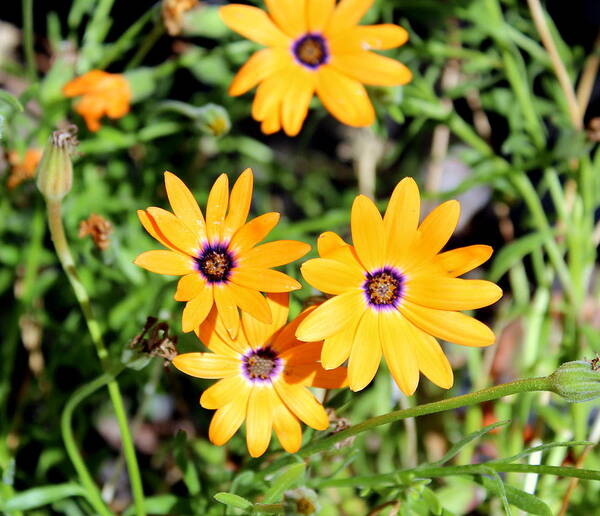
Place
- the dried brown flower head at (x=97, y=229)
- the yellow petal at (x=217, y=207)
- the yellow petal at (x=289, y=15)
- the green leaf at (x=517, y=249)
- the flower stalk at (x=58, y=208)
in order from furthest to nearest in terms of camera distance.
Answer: the green leaf at (x=517, y=249)
the yellow petal at (x=289, y=15)
the dried brown flower head at (x=97, y=229)
the flower stalk at (x=58, y=208)
the yellow petal at (x=217, y=207)

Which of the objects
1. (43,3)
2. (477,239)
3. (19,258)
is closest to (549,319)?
(477,239)

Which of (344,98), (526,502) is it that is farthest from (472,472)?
(344,98)

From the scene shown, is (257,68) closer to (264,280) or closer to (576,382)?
(264,280)

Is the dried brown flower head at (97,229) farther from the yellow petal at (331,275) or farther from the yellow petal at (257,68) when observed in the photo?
the yellow petal at (331,275)

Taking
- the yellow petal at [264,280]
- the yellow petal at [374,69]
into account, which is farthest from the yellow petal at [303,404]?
the yellow petal at [374,69]

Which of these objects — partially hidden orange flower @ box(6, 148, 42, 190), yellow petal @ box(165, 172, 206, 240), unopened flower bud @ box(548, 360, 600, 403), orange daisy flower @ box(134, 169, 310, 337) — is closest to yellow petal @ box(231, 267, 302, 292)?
orange daisy flower @ box(134, 169, 310, 337)

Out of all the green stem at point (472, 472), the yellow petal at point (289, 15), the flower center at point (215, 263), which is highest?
the yellow petal at point (289, 15)
